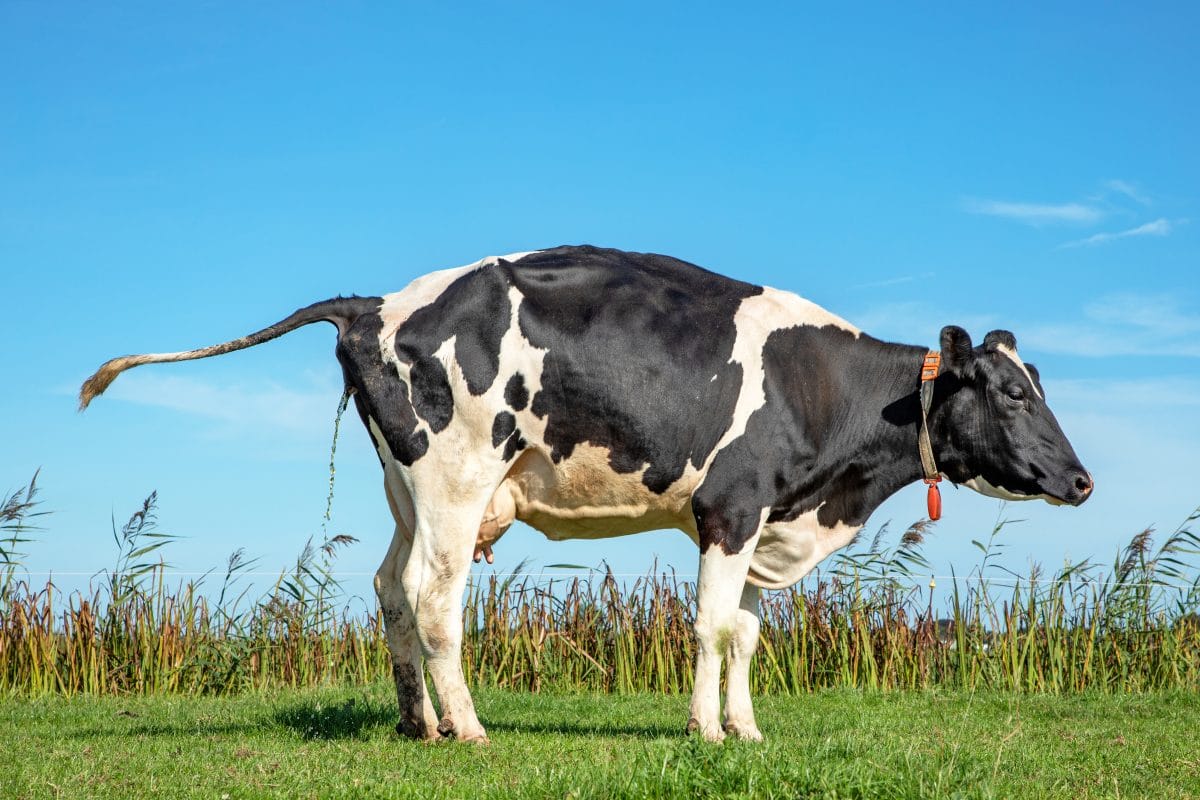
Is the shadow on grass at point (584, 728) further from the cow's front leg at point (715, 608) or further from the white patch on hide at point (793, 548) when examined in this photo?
the white patch on hide at point (793, 548)

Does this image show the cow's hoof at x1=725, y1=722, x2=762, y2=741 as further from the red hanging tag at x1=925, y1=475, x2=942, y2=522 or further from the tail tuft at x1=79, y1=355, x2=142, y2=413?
the tail tuft at x1=79, y1=355, x2=142, y2=413

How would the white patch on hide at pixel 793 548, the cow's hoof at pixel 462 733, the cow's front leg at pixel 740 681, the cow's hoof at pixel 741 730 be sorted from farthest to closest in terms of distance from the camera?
the white patch on hide at pixel 793 548 < the cow's front leg at pixel 740 681 < the cow's hoof at pixel 741 730 < the cow's hoof at pixel 462 733

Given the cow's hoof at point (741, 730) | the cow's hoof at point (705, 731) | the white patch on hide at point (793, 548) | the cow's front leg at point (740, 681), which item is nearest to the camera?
the cow's hoof at point (705, 731)

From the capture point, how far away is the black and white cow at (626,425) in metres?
8.07

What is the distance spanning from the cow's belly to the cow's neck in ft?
3.11

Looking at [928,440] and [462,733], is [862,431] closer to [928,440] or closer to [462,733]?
[928,440]

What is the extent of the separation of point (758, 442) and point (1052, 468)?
243 centimetres

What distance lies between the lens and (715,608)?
26.5 feet

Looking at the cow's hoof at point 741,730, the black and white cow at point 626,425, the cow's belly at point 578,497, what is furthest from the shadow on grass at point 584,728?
the cow's belly at point 578,497

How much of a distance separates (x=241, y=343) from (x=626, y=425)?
3.05m

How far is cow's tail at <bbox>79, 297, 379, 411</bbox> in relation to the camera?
8797 mm

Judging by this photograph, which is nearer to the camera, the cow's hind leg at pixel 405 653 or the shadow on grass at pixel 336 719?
the cow's hind leg at pixel 405 653

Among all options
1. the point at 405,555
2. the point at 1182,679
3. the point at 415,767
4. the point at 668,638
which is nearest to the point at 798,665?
the point at 668,638

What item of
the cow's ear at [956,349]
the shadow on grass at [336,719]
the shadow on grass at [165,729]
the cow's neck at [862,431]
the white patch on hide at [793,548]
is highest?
the cow's ear at [956,349]
